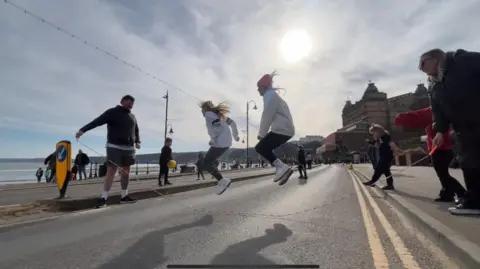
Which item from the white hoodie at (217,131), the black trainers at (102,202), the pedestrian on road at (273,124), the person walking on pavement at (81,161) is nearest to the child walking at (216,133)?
the white hoodie at (217,131)

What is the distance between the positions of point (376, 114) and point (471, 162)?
5552 inches

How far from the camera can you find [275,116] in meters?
6.12

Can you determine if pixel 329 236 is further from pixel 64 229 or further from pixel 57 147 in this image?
pixel 57 147

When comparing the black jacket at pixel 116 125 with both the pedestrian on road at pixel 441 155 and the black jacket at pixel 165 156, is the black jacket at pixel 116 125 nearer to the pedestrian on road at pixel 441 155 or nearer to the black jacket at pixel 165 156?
the pedestrian on road at pixel 441 155

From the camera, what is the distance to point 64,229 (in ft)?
14.7

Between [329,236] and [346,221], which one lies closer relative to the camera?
[329,236]

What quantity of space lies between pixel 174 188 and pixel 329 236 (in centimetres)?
697

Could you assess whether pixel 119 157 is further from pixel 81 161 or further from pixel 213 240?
pixel 81 161

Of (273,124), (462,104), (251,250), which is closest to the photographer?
(251,250)

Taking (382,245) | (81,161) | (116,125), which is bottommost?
(382,245)

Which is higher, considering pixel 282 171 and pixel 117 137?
pixel 117 137

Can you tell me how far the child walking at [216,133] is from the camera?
22.2 ft

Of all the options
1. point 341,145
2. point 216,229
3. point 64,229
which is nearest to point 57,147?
point 64,229

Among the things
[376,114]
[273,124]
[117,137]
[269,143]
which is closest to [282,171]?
[269,143]
